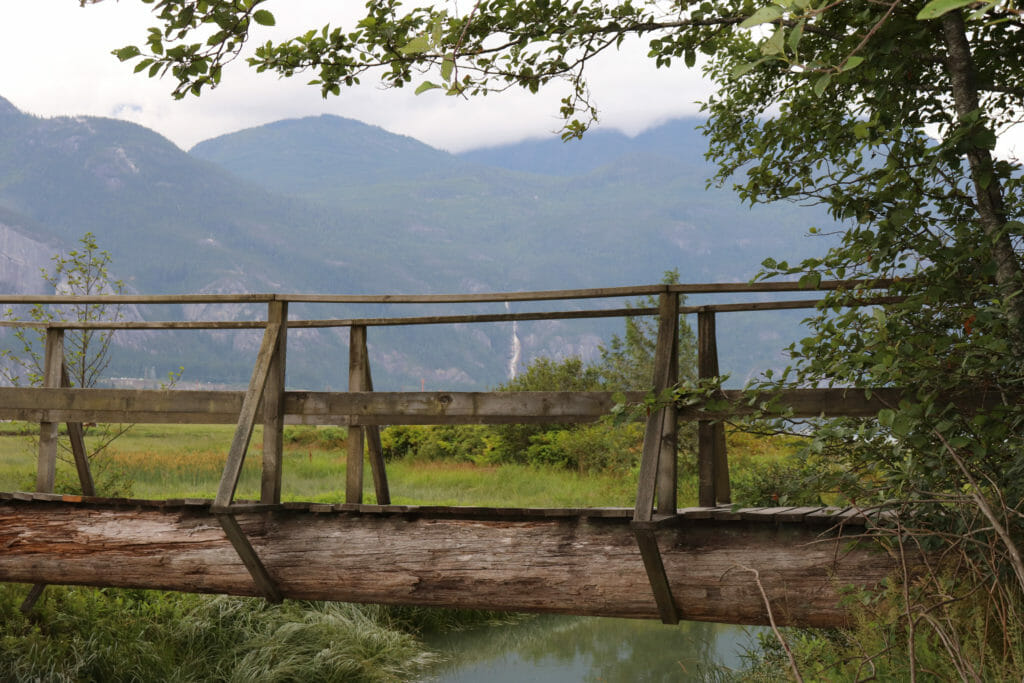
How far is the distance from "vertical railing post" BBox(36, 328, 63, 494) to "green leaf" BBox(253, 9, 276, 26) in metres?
3.28

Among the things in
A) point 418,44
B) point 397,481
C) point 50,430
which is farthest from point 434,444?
point 418,44

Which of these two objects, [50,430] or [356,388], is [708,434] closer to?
[356,388]

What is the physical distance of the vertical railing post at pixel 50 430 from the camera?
20.5 ft

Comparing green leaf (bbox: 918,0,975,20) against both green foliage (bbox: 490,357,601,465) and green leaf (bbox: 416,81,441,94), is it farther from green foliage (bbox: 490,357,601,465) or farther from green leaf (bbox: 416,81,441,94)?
green foliage (bbox: 490,357,601,465)

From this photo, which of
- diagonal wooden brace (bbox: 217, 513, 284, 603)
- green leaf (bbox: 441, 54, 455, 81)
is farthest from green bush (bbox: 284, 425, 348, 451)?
green leaf (bbox: 441, 54, 455, 81)

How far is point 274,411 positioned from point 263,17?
2.05 m

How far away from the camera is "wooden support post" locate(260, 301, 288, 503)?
4.95m

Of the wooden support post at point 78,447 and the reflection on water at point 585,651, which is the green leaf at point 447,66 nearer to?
the wooden support post at point 78,447

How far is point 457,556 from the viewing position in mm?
→ 4961

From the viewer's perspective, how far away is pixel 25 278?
166 m

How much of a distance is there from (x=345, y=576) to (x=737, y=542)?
2.10 metres

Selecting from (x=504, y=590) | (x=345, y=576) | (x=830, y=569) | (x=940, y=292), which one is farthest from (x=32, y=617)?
(x=940, y=292)

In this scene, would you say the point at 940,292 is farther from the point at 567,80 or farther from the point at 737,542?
the point at 567,80

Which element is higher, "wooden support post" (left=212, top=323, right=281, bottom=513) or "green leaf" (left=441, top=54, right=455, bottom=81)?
"green leaf" (left=441, top=54, right=455, bottom=81)
